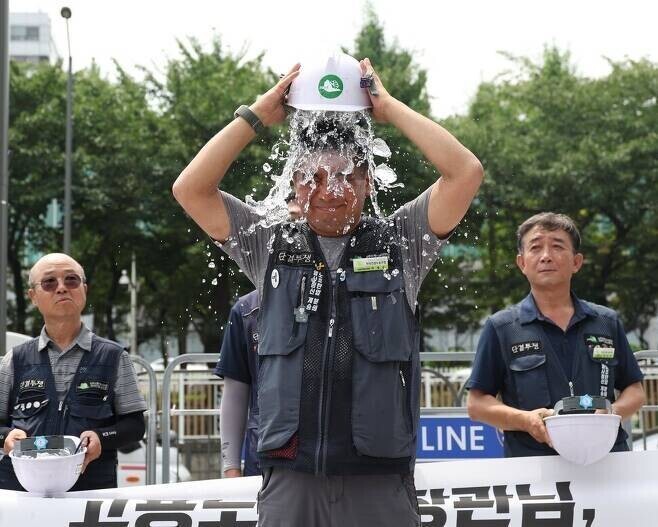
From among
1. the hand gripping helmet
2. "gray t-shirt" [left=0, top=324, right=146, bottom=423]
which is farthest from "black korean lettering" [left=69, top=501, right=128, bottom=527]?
the hand gripping helmet

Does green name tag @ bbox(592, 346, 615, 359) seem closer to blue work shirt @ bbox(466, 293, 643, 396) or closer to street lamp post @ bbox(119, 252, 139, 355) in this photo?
blue work shirt @ bbox(466, 293, 643, 396)

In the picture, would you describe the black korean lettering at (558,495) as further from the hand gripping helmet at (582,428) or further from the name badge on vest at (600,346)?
the name badge on vest at (600,346)

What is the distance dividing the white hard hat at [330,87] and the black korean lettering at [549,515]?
6.87 feet

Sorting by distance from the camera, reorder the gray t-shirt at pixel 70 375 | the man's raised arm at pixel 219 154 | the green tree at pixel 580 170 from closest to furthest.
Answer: the man's raised arm at pixel 219 154, the gray t-shirt at pixel 70 375, the green tree at pixel 580 170

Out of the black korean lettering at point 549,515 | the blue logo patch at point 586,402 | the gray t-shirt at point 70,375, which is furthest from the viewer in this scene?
the gray t-shirt at point 70,375

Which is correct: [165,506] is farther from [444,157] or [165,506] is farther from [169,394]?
[169,394]

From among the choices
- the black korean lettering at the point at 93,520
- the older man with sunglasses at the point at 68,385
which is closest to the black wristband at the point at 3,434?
the older man with sunglasses at the point at 68,385

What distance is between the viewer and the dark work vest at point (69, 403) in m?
4.88

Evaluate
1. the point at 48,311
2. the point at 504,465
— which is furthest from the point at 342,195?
the point at 48,311

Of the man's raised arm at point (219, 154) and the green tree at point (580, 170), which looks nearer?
the man's raised arm at point (219, 154)

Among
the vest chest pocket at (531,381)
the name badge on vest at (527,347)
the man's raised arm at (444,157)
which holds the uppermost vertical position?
the man's raised arm at (444,157)

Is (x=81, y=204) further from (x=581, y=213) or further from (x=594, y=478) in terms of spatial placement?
(x=594, y=478)

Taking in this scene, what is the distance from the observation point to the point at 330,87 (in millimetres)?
3188

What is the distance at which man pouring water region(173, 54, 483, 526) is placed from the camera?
3.12 metres
